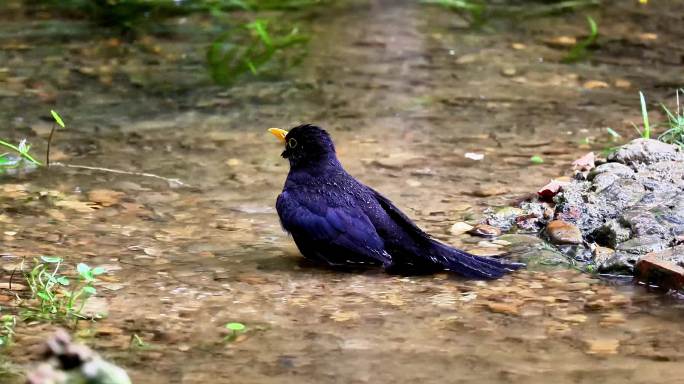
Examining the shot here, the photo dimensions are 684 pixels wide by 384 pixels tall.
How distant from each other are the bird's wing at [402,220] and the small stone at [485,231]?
54 centimetres

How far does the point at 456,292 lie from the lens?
14.5 ft

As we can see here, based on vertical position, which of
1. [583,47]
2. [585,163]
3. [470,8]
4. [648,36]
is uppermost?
[470,8]

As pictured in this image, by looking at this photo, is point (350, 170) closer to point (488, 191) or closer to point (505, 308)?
point (488, 191)

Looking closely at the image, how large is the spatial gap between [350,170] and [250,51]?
277 cm

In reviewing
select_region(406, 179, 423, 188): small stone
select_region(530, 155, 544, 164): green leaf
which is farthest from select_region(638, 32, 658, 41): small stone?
select_region(406, 179, 423, 188): small stone

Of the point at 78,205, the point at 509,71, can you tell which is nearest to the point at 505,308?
the point at 78,205

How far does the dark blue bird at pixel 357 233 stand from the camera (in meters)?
4.60

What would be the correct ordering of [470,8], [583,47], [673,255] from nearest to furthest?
[673,255]
[583,47]
[470,8]

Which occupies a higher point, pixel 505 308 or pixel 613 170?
pixel 613 170

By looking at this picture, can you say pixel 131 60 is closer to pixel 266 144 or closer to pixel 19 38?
pixel 19 38

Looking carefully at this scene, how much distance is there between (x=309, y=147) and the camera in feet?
16.7

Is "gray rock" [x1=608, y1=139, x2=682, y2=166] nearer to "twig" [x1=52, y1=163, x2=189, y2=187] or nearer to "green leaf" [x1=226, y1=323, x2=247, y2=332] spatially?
"twig" [x1=52, y1=163, x2=189, y2=187]

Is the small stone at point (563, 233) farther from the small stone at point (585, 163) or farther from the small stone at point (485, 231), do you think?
the small stone at point (585, 163)

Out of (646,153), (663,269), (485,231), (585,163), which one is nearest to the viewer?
(663,269)
